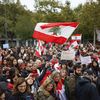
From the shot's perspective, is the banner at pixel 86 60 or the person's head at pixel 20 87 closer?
the person's head at pixel 20 87

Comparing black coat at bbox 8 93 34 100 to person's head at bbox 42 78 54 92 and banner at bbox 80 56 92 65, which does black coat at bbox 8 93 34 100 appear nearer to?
person's head at bbox 42 78 54 92

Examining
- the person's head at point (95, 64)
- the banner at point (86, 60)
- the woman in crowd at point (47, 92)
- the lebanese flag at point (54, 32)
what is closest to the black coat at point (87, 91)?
the woman in crowd at point (47, 92)

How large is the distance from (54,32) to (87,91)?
21.4ft

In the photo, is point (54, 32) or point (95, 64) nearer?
point (95, 64)

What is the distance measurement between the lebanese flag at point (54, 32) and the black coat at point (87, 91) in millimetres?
6064

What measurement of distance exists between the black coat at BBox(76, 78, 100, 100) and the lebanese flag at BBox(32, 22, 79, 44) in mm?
6064

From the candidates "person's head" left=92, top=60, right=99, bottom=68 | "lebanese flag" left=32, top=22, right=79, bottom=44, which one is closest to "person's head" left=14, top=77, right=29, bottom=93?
"person's head" left=92, top=60, right=99, bottom=68

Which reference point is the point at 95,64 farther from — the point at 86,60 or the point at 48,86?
the point at 48,86

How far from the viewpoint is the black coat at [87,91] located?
27.6 feet

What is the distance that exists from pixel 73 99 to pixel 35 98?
3.15ft

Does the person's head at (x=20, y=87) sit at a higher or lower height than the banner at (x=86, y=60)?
higher

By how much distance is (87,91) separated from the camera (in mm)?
8438

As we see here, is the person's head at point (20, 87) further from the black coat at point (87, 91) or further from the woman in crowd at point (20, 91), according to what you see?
the black coat at point (87, 91)

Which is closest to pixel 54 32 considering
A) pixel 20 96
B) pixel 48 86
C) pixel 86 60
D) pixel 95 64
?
pixel 95 64
